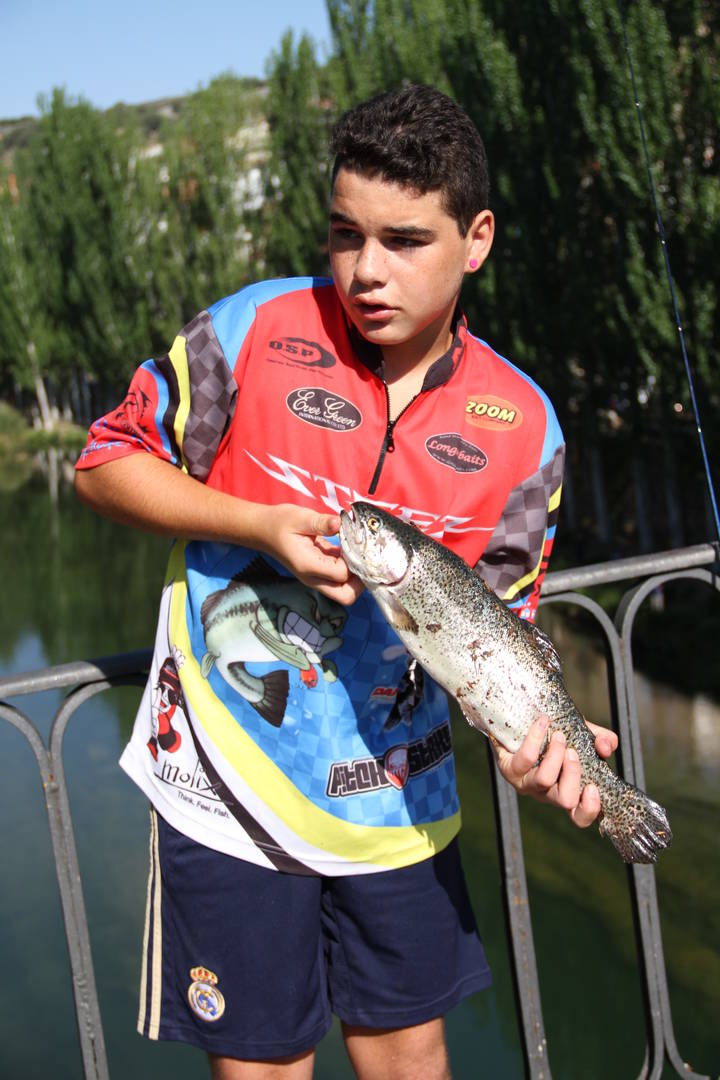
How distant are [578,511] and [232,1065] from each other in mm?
13103

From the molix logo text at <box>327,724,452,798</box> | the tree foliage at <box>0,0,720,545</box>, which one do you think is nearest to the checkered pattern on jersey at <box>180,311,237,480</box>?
the molix logo text at <box>327,724,452,798</box>

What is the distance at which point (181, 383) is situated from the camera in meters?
1.49

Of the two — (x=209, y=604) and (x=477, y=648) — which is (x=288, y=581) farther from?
(x=477, y=648)

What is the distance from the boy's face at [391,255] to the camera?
1.42m

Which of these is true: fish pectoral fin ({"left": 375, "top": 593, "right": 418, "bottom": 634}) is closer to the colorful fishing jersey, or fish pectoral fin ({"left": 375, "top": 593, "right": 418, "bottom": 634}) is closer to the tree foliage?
the colorful fishing jersey

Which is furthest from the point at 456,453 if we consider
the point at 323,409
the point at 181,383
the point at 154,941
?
the point at 154,941

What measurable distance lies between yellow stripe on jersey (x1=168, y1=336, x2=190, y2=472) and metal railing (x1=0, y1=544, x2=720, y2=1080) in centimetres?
42

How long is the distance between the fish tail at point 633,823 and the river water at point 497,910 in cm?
438

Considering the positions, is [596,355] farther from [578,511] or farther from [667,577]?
[667,577]

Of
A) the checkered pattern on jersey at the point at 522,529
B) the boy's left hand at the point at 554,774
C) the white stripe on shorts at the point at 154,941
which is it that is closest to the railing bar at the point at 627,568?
the checkered pattern on jersey at the point at 522,529

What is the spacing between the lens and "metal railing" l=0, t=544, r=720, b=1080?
1643 millimetres

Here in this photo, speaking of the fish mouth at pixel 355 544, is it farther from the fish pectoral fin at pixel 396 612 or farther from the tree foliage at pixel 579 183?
the tree foliage at pixel 579 183

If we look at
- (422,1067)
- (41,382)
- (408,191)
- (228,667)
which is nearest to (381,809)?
(228,667)

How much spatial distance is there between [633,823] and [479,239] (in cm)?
92
